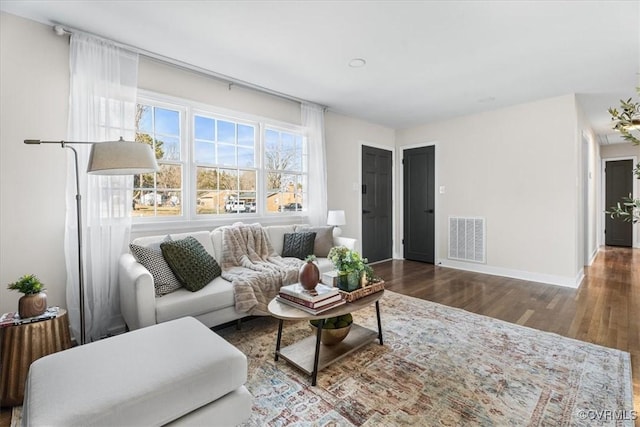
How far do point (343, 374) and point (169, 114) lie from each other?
298 cm

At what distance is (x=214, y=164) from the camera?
11.5 feet

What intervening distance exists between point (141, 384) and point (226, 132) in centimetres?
300

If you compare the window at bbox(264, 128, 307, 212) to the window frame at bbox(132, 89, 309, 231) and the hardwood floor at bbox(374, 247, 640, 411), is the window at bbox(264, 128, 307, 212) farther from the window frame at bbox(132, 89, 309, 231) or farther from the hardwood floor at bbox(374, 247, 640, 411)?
the hardwood floor at bbox(374, 247, 640, 411)

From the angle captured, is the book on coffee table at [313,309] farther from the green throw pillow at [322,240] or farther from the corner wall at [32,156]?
the corner wall at [32,156]

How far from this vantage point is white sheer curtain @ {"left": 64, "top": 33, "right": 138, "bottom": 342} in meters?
2.48

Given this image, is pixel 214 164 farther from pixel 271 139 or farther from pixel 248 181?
pixel 271 139

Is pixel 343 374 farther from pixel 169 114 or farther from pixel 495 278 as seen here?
pixel 495 278

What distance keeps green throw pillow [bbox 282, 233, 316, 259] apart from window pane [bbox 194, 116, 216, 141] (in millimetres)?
1488

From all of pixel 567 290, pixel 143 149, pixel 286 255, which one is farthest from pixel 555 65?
pixel 143 149

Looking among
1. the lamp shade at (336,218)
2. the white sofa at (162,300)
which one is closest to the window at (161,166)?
the white sofa at (162,300)

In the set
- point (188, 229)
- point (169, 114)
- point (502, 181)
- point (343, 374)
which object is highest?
point (169, 114)

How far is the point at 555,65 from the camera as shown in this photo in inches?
124
